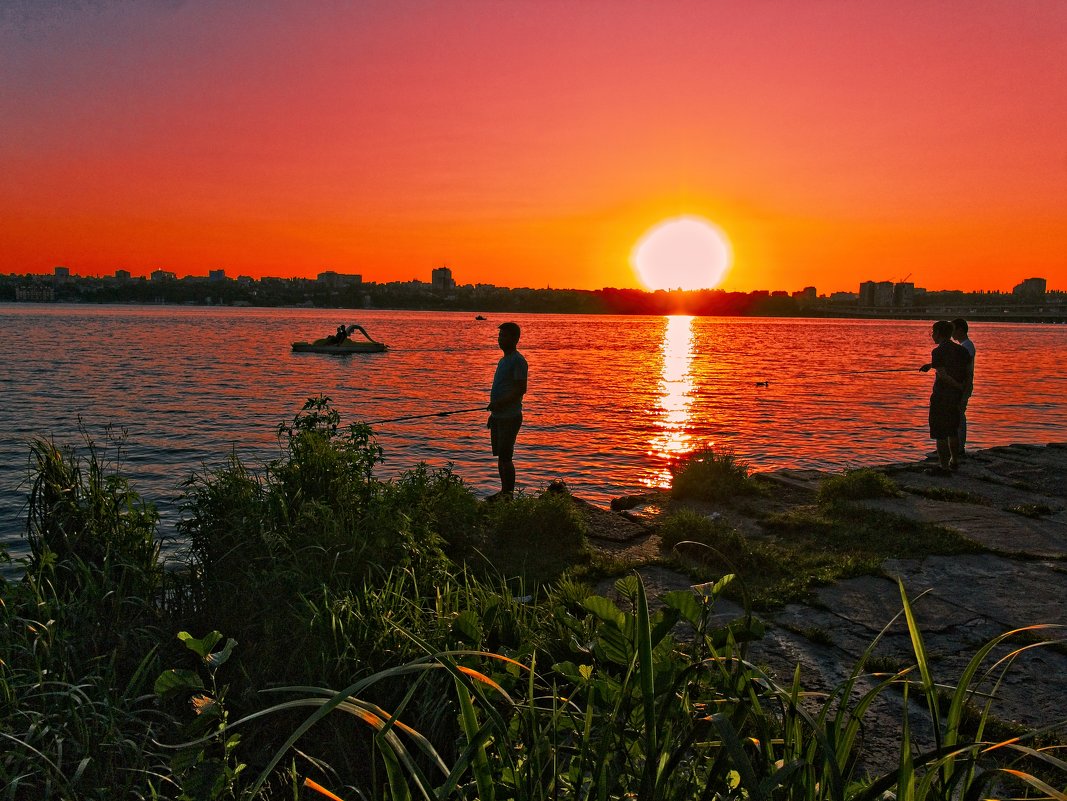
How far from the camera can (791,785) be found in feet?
5.98

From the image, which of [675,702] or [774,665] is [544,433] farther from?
[675,702]

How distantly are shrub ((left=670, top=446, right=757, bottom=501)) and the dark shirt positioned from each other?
10.6 ft

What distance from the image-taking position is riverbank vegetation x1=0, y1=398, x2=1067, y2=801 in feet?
5.94

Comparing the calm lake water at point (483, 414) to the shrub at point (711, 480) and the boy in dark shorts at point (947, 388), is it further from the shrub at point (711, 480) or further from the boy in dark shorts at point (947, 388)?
the boy in dark shorts at point (947, 388)

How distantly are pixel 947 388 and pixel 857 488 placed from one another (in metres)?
2.70

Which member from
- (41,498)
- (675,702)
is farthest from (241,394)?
(675,702)

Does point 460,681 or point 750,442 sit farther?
point 750,442

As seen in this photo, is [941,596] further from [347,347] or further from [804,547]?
[347,347]

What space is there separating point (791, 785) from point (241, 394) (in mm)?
27002

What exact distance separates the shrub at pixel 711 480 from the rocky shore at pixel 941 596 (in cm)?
25

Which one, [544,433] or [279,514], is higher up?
[279,514]

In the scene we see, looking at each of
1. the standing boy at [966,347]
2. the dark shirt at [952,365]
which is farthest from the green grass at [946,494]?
the standing boy at [966,347]

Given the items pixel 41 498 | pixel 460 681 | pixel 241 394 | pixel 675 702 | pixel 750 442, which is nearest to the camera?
pixel 460 681

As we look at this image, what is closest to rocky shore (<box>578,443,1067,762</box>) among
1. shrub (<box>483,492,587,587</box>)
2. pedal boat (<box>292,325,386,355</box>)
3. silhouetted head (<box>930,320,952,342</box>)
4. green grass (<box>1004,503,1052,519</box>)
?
green grass (<box>1004,503,1052,519</box>)
